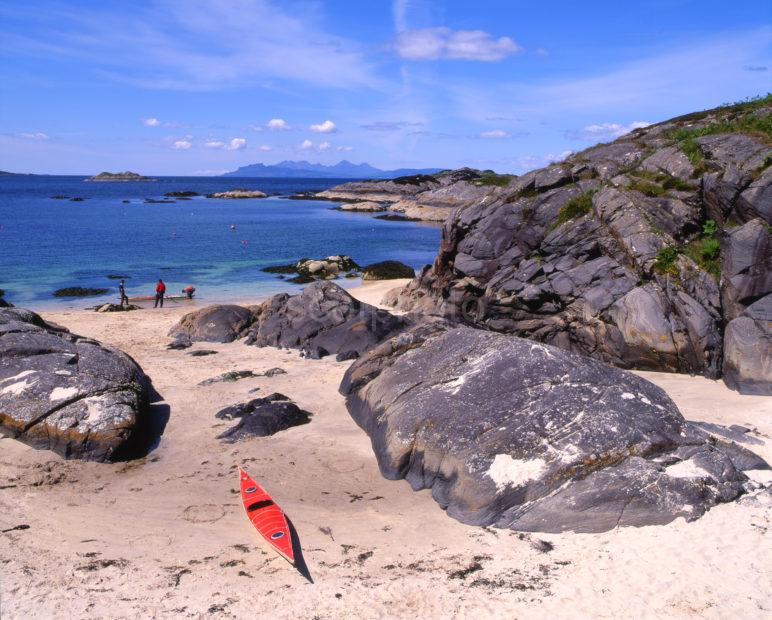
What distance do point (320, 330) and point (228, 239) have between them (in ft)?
155

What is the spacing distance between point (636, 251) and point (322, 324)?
13.2 m

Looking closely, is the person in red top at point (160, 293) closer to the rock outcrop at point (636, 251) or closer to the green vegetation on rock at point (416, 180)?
the rock outcrop at point (636, 251)

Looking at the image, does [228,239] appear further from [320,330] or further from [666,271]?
[666,271]

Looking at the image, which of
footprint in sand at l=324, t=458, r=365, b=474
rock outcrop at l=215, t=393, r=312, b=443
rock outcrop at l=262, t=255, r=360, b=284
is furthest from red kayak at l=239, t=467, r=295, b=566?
rock outcrop at l=262, t=255, r=360, b=284

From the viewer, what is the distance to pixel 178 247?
62750 mm

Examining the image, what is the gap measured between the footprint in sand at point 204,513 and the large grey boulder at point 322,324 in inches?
441

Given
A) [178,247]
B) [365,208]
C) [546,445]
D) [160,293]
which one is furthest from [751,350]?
[365,208]

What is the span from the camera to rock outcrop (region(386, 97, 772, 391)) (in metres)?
20.8

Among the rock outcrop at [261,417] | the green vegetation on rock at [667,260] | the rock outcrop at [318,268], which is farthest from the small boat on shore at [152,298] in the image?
the green vegetation on rock at [667,260]

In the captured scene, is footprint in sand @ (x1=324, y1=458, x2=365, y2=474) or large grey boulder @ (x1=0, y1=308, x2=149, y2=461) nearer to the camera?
footprint in sand @ (x1=324, y1=458, x2=365, y2=474)

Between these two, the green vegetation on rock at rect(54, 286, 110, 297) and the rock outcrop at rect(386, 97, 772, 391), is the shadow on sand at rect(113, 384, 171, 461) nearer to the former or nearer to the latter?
the rock outcrop at rect(386, 97, 772, 391)

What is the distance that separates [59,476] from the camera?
14.6 metres

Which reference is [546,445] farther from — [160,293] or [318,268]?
[318,268]

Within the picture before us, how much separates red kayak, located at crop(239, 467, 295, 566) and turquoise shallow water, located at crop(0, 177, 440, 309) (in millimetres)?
27208
